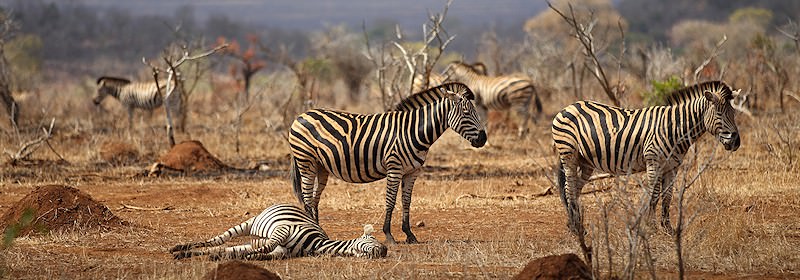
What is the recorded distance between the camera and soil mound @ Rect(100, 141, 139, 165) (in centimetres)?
1502

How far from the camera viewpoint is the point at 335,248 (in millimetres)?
7898

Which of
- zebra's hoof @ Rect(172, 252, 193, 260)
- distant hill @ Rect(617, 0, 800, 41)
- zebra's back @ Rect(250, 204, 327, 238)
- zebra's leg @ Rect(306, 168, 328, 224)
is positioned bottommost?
zebra's hoof @ Rect(172, 252, 193, 260)

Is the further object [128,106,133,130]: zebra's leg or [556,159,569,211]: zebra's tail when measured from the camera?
[128,106,133,130]: zebra's leg

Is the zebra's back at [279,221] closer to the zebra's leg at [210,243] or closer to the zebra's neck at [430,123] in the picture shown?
the zebra's leg at [210,243]

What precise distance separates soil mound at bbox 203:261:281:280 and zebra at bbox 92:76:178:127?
14.0 metres

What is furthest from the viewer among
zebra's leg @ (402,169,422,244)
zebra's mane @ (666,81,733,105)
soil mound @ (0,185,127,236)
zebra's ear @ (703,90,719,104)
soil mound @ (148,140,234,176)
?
soil mound @ (148,140,234,176)

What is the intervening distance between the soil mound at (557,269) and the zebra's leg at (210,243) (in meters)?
2.68

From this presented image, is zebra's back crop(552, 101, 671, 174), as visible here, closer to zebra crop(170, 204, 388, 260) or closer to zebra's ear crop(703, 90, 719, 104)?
zebra's ear crop(703, 90, 719, 104)

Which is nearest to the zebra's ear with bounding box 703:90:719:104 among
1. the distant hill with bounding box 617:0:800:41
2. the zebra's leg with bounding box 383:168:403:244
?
the zebra's leg with bounding box 383:168:403:244

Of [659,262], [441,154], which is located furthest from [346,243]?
[441,154]

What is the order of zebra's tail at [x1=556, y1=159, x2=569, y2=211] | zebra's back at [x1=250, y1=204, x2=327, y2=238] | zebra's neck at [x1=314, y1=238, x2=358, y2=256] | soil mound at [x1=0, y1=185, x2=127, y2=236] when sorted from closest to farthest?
zebra's neck at [x1=314, y1=238, x2=358, y2=256], zebra's back at [x1=250, y1=204, x2=327, y2=238], soil mound at [x1=0, y1=185, x2=127, y2=236], zebra's tail at [x1=556, y1=159, x2=569, y2=211]

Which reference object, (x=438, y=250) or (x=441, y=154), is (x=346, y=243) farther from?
(x=441, y=154)

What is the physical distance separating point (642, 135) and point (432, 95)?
1836 mm

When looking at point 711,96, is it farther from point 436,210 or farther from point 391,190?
point 436,210
